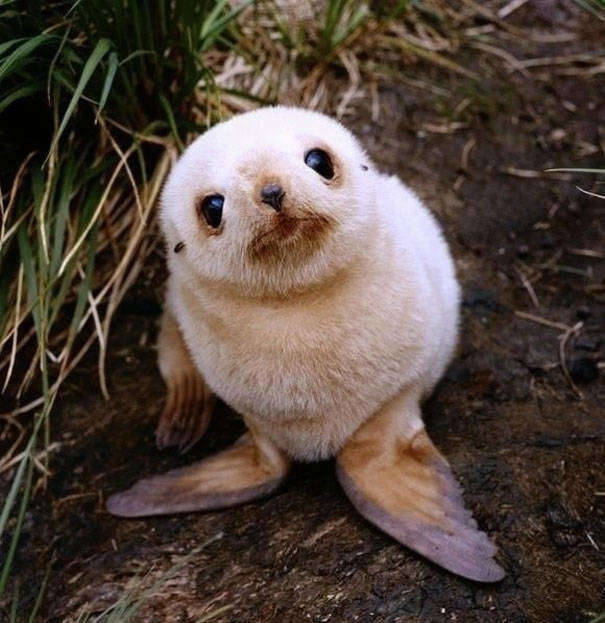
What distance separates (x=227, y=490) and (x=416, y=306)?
81 cm

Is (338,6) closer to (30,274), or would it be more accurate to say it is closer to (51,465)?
(30,274)

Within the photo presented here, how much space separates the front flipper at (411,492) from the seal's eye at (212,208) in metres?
0.77

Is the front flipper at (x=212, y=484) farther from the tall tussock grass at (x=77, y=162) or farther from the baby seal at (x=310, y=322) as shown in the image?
the tall tussock grass at (x=77, y=162)

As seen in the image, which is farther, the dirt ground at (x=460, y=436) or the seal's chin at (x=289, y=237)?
the dirt ground at (x=460, y=436)

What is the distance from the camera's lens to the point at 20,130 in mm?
3551

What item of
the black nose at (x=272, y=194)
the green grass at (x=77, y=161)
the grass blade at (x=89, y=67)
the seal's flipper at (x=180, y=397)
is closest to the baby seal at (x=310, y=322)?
the black nose at (x=272, y=194)

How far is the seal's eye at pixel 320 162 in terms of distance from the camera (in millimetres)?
2646

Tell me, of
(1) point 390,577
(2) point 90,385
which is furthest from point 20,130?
(1) point 390,577

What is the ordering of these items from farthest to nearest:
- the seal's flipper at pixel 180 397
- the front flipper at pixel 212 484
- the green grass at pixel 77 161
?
the seal's flipper at pixel 180 397, the green grass at pixel 77 161, the front flipper at pixel 212 484

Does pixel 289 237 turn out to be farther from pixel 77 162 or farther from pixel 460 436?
pixel 77 162

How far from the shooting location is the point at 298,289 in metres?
2.74

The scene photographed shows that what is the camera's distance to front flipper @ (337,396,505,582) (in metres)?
2.66

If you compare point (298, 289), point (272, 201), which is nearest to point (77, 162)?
point (298, 289)

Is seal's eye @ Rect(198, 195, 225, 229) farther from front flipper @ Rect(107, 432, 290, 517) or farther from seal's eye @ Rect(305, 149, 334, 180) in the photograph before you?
front flipper @ Rect(107, 432, 290, 517)
